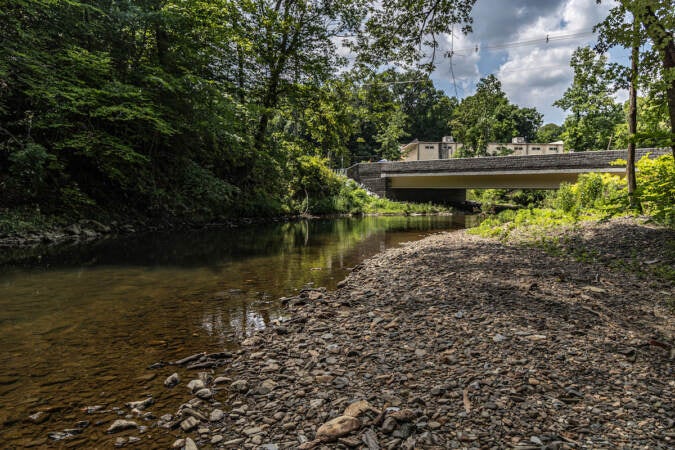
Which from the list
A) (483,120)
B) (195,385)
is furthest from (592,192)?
(483,120)

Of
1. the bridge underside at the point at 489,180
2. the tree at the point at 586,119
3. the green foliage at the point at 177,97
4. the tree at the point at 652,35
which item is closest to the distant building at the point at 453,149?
the tree at the point at 586,119

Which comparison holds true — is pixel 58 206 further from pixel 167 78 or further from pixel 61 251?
pixel 167 78

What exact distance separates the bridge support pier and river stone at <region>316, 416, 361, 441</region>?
35896 millimetres

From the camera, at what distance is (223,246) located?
506 inches

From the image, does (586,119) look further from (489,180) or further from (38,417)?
(38,417)

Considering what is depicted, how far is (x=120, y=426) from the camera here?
2.86 metres

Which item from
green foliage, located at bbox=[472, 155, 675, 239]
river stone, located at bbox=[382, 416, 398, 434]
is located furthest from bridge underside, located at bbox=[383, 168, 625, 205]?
river stone, located at bbox=[382, 416, 398, 434]

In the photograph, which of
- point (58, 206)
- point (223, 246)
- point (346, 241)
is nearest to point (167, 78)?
point (58, 206)

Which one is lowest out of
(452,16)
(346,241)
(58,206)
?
(346,241)

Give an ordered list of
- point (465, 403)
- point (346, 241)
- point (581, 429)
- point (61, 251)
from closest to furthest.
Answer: point (581, 429) → point (465, 403) → point (61, 251) → point (346, 241)

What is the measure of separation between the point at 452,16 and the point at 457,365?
9.50 meters

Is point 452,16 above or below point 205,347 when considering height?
above

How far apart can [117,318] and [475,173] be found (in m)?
29.0

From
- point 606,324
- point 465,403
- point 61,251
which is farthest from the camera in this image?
point 61,251
